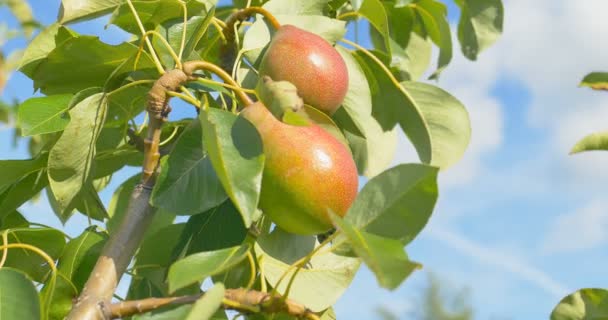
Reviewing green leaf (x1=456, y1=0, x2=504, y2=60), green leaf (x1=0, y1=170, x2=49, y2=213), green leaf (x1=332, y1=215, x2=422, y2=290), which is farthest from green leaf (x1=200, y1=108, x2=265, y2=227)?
green leaf (x1=456, y1=0, x2=504, y2=60)

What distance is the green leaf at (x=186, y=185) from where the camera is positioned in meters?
0.75

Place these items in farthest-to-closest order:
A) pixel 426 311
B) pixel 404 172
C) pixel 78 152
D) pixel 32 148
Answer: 1. pixel 426 311
2. pixel 32 148
3. pixel 78 152
4. pixel 404 172

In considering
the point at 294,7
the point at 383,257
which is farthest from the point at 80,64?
the point at 383,257

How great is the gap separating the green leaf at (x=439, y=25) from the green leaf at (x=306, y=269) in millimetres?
683

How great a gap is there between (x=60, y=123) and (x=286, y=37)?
11.8 inches

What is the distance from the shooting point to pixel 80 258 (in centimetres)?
92

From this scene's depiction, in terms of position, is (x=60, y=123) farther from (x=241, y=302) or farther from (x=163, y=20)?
(x=241, y=302)

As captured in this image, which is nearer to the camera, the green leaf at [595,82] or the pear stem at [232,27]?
the green leaf at [595,82]

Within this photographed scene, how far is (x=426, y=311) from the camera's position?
15891 millimetres

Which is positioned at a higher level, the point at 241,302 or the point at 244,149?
the point at 244,149

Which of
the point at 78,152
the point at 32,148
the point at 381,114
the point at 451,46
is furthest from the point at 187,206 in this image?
the point at 32,148

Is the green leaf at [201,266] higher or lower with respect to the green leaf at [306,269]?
higher

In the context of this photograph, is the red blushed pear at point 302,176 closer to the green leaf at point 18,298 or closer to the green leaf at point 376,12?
the green leaf at point 18,298

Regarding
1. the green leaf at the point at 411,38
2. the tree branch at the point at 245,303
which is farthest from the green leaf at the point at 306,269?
the green leaf at the point at 411,38
